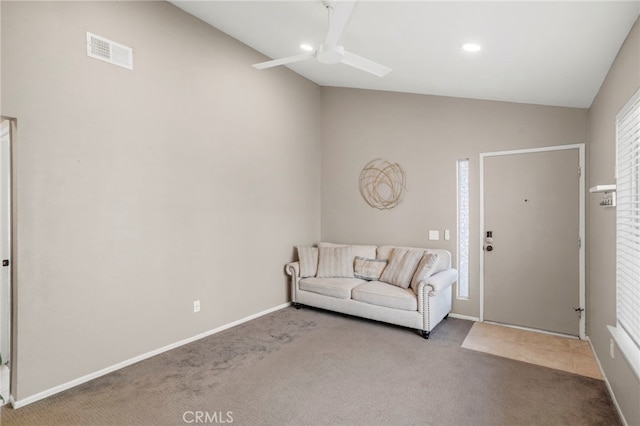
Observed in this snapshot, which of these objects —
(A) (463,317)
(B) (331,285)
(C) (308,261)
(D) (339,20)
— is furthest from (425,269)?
(D) (339,20)

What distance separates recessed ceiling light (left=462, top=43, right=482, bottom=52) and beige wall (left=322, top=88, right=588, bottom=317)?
1540 mm

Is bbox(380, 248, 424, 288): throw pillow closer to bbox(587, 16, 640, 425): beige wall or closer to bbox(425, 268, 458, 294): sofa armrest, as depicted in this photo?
bbox(425, 268, 458, 294): sofa armrest

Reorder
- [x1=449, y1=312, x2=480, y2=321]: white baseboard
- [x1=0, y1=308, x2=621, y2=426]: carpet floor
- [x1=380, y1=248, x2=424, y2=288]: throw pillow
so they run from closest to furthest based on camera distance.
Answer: [x1=0, y1=308, x2=621, y2=426]: carpet floor → [x1=380, y1=248, x2=424, y2=288]: throw pillow → [x1=449, y1=312, x2=480, y2=321]: white baseboard

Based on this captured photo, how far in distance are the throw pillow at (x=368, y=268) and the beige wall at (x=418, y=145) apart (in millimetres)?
467

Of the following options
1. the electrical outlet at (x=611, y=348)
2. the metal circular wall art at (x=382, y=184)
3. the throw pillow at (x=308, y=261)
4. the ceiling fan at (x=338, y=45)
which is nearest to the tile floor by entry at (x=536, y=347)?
the electrical outlet at (x=611, y=348)

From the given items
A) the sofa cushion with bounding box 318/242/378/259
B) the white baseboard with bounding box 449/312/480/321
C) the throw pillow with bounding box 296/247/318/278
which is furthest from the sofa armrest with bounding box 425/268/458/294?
the throw pillow with bounding box 296/247/318/278

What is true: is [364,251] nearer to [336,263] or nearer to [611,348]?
[336,263]

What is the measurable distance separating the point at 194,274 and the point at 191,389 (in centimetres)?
125

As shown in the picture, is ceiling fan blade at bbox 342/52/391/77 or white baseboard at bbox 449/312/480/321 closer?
ceiling fan blade at bbox 342/52/391/77

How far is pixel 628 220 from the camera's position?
2.17m

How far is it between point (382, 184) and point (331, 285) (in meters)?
1.65

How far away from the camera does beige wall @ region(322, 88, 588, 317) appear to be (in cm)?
390

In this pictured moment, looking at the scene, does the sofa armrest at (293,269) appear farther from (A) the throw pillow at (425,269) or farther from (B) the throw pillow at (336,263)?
(A) the throw pillow at (425,269)

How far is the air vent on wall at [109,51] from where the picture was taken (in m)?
2.74
